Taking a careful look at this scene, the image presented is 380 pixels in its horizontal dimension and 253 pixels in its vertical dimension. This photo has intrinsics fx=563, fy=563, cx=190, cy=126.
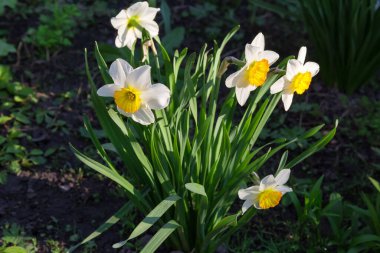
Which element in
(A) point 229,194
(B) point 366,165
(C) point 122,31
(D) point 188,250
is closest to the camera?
(C) point 122,31

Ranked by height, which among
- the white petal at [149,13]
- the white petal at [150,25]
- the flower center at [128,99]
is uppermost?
the white petal at [149,13]

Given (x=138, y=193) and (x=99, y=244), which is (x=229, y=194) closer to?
(x=138, y=193)

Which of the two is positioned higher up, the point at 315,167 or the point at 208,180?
the point at 208,180

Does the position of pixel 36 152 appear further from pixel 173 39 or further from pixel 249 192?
pixel 249 192

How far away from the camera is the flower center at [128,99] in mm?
1765

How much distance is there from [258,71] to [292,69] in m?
0.15

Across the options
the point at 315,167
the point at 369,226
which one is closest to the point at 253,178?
the point at 369,226

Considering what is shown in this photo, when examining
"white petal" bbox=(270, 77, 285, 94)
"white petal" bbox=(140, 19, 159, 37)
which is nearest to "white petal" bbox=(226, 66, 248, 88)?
"white petal" bbox=(270, 77, 285, 94)

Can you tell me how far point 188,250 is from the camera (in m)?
2.30

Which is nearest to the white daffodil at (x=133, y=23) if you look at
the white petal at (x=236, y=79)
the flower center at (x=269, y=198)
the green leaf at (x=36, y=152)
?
the white petal at (x=236, y=79)

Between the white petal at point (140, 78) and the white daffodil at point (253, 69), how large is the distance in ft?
0.87

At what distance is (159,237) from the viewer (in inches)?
76.4

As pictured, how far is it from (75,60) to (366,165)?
5.84 feet

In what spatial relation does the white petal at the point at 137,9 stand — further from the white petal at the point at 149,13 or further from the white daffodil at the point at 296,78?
the white daffodil at the point at 296,78
